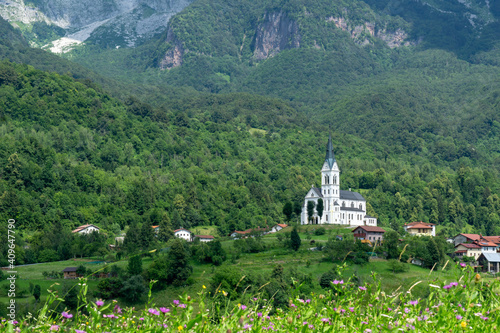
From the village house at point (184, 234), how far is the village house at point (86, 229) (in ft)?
45.2

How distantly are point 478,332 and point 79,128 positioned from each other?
149675mm

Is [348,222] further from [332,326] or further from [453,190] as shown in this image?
[332,326]

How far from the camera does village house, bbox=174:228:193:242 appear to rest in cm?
10682

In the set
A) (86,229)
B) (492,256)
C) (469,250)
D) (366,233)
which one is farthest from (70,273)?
(492,256)

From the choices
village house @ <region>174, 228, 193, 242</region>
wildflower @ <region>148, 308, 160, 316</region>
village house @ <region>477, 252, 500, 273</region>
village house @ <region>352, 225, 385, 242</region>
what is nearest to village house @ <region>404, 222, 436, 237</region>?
village house @ <region>352, 225, 385, 242</region>

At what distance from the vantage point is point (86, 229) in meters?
98.9

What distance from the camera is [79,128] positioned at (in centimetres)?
15075

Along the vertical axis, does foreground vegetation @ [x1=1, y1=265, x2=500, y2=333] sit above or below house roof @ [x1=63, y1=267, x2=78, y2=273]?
above

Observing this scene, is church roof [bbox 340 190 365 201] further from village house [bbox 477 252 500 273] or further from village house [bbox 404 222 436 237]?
village house [bbox 477 252 500 273]

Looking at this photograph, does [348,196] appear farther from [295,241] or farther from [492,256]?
[295,241]

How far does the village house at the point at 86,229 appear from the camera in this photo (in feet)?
317

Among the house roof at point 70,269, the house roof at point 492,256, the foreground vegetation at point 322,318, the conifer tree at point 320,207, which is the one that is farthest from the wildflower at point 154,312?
the conifer tree at point 320,207

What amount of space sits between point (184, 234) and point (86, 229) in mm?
17539

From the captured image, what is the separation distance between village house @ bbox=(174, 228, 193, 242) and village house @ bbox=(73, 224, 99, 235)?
13772mm
